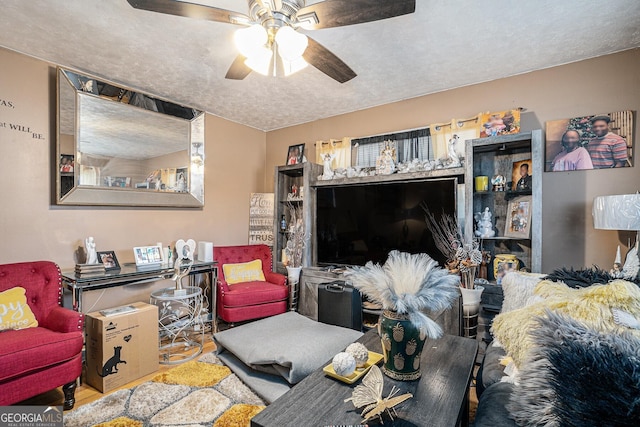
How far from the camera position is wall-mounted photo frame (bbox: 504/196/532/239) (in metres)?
2.45

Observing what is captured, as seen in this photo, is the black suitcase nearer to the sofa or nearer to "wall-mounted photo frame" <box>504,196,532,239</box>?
"wall-mounted photo frame" <box>504,196,532,239</box>

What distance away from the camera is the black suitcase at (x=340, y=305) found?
2.86m

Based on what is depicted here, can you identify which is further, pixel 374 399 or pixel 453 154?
pixel 453 154

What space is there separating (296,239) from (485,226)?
2.00 metres

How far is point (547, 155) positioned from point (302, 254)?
254 centimetres

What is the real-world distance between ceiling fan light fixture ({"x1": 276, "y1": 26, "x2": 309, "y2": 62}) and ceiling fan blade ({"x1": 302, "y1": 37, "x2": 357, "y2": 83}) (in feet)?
0.42

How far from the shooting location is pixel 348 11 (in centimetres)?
142

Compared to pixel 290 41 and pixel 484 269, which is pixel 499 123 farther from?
pixel 290 41

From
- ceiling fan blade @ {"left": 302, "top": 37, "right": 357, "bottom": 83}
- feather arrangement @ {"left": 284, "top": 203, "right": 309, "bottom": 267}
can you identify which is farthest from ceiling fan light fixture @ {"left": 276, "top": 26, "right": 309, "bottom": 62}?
feather arrangement @ {"left": 284, "top": 203, "right": 309, "bottom": 267}

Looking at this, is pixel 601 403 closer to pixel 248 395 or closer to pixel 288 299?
pixel 248 395

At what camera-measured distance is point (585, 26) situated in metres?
1.98

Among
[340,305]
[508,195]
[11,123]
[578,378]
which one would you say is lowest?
[340,305]

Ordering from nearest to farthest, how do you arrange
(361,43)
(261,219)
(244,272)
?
(361,43) < (244,272) < (261,219)

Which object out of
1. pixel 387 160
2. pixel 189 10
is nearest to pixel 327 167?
pixel 387 160
